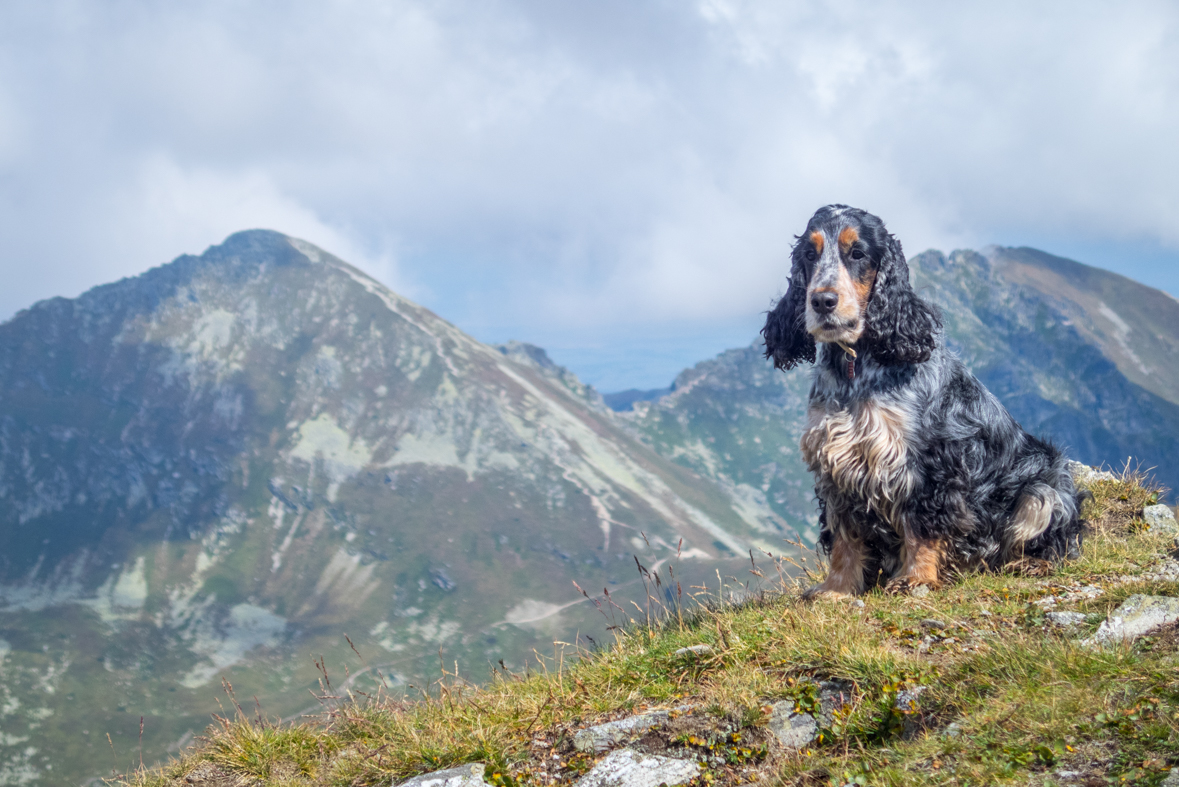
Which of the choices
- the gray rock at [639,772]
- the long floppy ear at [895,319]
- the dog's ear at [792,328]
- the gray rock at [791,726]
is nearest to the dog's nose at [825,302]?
the long floppy ear at [895,319]

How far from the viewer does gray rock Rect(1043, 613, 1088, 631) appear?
5.55 m

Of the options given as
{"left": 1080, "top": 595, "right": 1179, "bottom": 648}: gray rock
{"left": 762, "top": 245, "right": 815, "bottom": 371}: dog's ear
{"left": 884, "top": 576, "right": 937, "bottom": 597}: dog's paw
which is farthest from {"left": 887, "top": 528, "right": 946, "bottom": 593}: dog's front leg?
{"left": 762, "top": 245, "right": 815, "bottom": 371}: dog's ear

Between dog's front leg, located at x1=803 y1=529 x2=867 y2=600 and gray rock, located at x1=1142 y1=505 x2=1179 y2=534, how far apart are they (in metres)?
4.26

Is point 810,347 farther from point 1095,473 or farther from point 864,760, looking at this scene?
point 1095,473

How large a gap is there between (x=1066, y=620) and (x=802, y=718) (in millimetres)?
2105

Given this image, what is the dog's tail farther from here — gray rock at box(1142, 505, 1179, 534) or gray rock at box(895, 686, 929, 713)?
gray rock at box(895, 686, 929, 713)

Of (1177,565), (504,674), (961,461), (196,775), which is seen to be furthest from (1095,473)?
(196,775)

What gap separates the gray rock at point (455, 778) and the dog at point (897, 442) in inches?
146

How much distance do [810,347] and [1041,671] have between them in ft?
11.9

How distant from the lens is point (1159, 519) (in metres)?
9.58

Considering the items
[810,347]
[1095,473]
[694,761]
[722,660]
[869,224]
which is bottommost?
[694,761]

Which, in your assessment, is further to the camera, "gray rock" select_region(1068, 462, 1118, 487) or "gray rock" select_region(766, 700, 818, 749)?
"gray rock" select_region(1068, 462, 1118, 487)

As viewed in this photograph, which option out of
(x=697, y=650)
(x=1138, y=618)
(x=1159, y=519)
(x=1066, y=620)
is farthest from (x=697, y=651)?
(x=1159, y=519)

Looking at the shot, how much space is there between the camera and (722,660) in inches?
238
